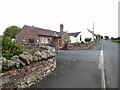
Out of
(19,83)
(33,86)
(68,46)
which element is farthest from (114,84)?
(68,46)

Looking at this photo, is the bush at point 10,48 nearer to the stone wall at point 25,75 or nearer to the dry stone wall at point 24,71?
the dry stone wall at point 24,71

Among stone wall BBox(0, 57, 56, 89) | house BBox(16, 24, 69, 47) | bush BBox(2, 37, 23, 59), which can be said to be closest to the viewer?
stone wall BBox(0, 57, 56, 89)

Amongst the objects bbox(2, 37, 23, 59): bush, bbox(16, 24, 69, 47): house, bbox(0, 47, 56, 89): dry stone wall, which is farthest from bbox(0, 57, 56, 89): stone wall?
bbox(16, 24, 69, 47): house

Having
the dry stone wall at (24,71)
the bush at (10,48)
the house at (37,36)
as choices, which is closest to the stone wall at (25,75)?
the dry stone wall at (24,71)

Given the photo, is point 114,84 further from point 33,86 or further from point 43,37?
point 43,37

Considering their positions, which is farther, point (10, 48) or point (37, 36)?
point (37, 36)

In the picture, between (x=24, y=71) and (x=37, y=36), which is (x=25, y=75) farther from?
(x=37, y=36)

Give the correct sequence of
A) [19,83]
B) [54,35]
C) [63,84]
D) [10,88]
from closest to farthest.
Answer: [10,88], [19,83], [63,84], [54,35]

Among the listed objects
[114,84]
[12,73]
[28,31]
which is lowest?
[114,84]

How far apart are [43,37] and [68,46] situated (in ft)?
34.7

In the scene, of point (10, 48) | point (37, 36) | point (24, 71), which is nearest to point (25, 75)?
point (24, 71)

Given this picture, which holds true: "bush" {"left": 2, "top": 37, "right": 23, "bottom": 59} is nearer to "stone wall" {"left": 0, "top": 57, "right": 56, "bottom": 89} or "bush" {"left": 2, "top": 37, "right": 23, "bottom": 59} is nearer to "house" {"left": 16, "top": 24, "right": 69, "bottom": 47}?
"stone wall" {"left": 0, "top": 57, "right": 56, "bottom": 89}

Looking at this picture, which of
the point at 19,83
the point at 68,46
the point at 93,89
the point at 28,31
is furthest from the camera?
the point at 28,31

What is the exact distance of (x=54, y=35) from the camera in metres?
50.2
